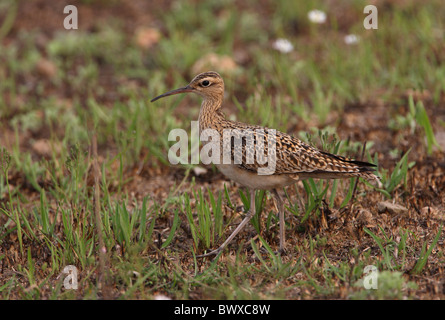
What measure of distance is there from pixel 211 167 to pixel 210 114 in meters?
1.26

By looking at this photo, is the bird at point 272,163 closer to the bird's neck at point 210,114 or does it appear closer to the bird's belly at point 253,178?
the bird's belly at point 253,178

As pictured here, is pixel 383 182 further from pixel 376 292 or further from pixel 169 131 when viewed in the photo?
pixel 169 131

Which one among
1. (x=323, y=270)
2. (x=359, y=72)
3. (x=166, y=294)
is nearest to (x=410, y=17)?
(x=359, y=72)

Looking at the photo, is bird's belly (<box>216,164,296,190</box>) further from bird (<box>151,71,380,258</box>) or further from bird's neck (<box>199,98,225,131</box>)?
bird's neck (<box>199,98,225,131</box>)

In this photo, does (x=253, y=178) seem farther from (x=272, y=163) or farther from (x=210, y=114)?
(x=210, y=114)

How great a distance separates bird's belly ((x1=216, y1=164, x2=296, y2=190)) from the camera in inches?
199

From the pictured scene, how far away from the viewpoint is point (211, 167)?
6668 millimetres

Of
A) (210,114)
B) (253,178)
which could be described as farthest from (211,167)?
(253,178)

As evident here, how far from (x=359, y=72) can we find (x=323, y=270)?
4.20m

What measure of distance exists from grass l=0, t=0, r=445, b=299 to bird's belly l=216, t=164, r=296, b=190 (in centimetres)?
27

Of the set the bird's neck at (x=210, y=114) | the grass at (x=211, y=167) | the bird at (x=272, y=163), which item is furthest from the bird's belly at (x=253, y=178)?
the bird's neck at (x=210, y=114)

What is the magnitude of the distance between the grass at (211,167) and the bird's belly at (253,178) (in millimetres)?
270

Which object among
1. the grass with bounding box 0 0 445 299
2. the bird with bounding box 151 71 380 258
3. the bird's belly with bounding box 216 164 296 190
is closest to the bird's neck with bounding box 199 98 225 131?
the bird with bounding box 151 71 380 258

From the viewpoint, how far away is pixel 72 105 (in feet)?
28.5
